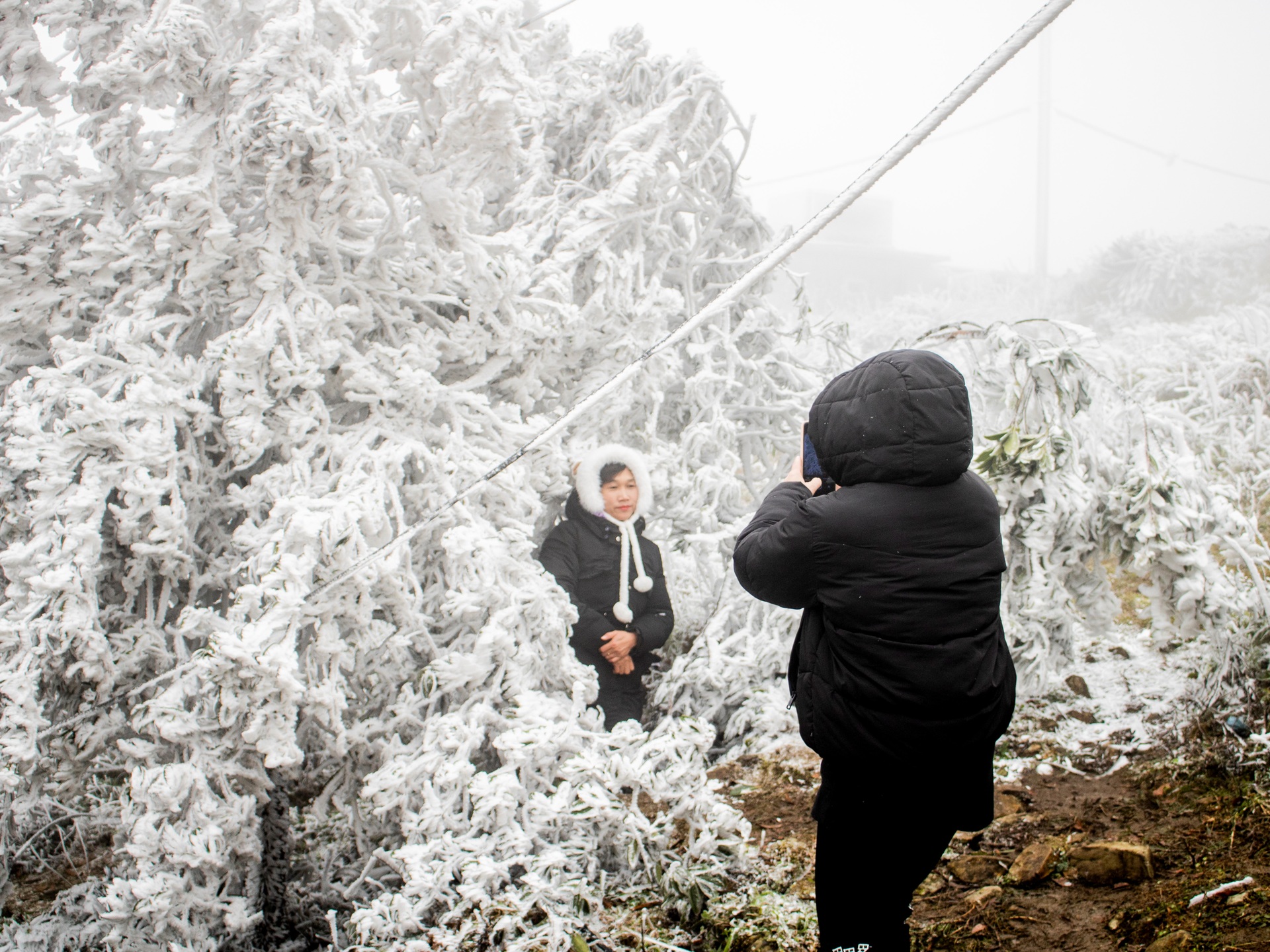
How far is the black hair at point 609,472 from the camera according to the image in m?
3.30

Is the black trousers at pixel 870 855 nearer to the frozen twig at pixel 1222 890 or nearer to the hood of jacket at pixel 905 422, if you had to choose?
the hood of jacket at pixel 905 422

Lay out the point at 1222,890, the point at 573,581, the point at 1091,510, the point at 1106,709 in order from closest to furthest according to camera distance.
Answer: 1. the point at 1222,890
2. the point at 1091,510
3. the point at 573,581
4. the point at 1106,709

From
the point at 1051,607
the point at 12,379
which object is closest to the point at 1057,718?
the point at 1051,607

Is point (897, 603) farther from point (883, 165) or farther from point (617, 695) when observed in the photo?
point (617, 695)

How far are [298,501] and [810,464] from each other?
1517mm

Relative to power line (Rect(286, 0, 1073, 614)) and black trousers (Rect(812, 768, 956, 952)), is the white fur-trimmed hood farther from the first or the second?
black trousers (Rect(812, 768, 956, 952))

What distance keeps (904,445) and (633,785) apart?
1.44 metres

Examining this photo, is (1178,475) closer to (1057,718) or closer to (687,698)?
(1057,718)

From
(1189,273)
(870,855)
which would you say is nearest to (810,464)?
(870,855)

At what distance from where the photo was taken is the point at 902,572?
56.8 inches

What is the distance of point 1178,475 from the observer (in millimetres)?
2709

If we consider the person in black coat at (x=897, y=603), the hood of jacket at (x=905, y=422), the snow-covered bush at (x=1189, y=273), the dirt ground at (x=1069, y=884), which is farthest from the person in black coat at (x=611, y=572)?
the snow-covered bush at (x=1189, y=273)

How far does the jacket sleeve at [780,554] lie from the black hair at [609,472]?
1679mm

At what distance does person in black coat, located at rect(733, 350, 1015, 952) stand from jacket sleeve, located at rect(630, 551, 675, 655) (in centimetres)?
175
